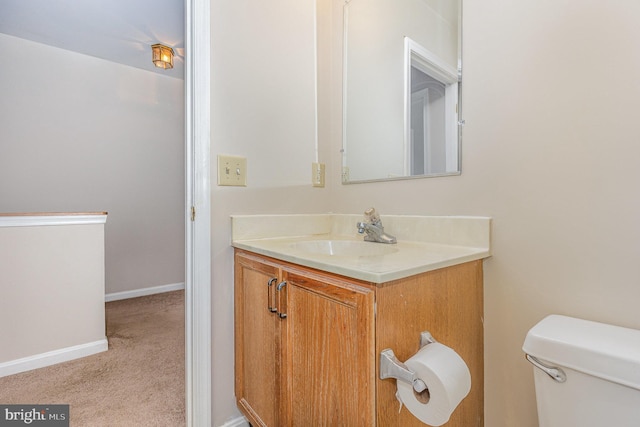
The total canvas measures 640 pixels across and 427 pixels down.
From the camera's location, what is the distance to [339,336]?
69cm

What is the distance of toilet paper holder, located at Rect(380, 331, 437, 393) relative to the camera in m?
0.58

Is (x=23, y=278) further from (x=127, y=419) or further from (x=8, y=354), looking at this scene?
(x=127, y=419)

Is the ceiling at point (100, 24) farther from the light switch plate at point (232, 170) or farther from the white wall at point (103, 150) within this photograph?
the light switch plate at point (232, 170)

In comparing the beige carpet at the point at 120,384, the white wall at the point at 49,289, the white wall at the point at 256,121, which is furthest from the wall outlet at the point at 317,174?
the white wall at the point at 49,289

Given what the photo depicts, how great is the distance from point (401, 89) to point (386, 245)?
0.69 meters

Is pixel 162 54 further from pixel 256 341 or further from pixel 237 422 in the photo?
pixel 237 422

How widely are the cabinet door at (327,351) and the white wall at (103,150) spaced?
Answer: 281 cm

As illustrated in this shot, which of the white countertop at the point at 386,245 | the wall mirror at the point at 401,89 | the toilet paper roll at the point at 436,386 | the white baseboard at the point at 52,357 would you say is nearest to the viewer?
the toilet paper roll at the point at 436,386

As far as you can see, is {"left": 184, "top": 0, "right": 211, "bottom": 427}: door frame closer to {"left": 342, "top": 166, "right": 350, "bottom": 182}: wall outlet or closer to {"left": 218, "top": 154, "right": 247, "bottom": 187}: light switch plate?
{"left": 218, "top": 154, "right": 247, "bottom": 187}: light switch plate

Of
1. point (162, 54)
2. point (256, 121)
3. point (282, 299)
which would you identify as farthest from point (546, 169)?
point (162, 54)

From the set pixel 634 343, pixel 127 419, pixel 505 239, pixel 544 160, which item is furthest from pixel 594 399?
pixel 127 419

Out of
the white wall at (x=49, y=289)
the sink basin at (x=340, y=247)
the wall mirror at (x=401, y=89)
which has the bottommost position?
the white wall at (x=49, y=289)

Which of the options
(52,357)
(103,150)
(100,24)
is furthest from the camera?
(103,150)

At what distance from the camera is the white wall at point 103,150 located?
8.17ft
